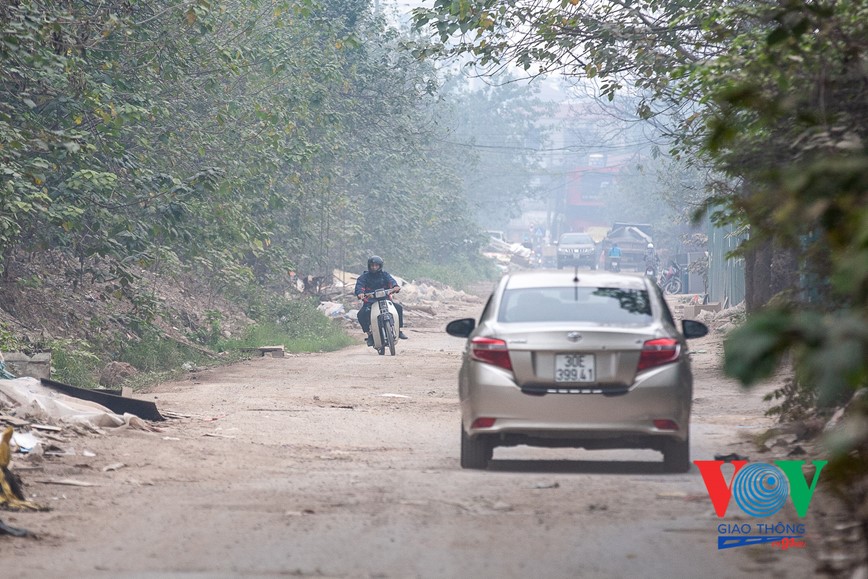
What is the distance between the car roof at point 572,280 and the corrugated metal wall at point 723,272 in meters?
18.9

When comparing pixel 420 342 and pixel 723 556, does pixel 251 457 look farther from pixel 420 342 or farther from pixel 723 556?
pixel 420 342

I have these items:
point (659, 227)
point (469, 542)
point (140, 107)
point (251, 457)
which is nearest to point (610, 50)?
point (140, 107)

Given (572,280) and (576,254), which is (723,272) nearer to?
(572,280)

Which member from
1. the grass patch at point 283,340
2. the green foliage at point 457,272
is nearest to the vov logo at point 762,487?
the grass patch at point 283,340

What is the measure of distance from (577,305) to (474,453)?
1.35m

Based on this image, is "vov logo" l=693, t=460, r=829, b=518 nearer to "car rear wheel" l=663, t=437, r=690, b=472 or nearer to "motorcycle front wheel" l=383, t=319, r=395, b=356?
"car rear wheel" l=663, t=437, r=690, b=472

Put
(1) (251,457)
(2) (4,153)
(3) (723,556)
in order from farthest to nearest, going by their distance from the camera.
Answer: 1. (2) (4,153)
2. (1) (251,457)
3. (3) (723,556)

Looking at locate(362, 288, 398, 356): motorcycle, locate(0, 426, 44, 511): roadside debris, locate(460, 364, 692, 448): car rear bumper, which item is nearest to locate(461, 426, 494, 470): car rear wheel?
locate(460, 364, 692, 448): car rear bumper

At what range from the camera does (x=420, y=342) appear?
2600cm

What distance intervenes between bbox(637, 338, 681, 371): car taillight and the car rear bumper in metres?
0.05

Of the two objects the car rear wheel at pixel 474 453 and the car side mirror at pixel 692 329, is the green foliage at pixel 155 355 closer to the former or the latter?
the car rear wheel at pixel 474 453

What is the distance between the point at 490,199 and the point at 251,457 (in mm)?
77305

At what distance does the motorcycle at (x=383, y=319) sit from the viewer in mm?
21344

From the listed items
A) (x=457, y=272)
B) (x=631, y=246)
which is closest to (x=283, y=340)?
(x=457, y=272)
